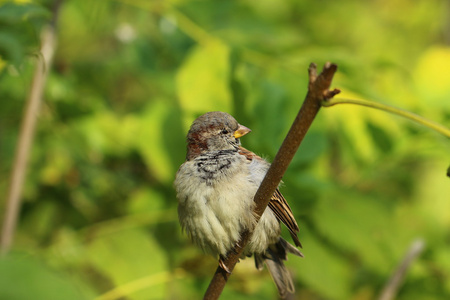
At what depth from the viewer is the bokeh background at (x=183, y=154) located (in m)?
2.34

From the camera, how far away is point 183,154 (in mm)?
2617

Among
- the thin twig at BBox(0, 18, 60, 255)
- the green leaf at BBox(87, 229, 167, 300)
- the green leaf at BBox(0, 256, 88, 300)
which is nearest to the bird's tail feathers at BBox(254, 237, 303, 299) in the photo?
the green leaf at BBox(87, 229, 167, 300)

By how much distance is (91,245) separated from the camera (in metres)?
2.61

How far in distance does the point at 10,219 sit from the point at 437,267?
6.93 ft

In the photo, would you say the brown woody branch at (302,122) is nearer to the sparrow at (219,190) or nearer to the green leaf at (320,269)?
the sparrow at (219,190)

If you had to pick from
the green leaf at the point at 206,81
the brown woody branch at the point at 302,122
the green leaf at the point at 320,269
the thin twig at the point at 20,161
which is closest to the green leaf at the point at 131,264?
the thin twig at the point at 20,161

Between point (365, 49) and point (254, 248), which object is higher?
point (365, 49)

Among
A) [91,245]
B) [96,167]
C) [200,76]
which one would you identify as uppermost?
[200,76]

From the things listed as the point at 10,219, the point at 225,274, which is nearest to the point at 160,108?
the point at 10,219

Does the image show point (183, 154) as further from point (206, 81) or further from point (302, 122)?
point (302, 122)

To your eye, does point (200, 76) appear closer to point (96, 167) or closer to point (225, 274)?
point (96, 167)

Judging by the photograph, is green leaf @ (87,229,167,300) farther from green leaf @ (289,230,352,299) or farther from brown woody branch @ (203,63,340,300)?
brown woody branch @ (203,63,340,300)

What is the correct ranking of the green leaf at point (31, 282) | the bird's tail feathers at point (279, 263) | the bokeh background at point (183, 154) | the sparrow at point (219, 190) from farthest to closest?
1. the bokeh background at point (183, 154)
2. the bird's tail feathers at point (279, 263)
3. the sparrow at point (219, 190)
4. the green leaf at point (31, 282)

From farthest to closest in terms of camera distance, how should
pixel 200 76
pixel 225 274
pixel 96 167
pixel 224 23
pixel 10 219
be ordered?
pixel 224 23
pixel 96 167
pixel 200 76
pixel 10 219
pixel 225 274
